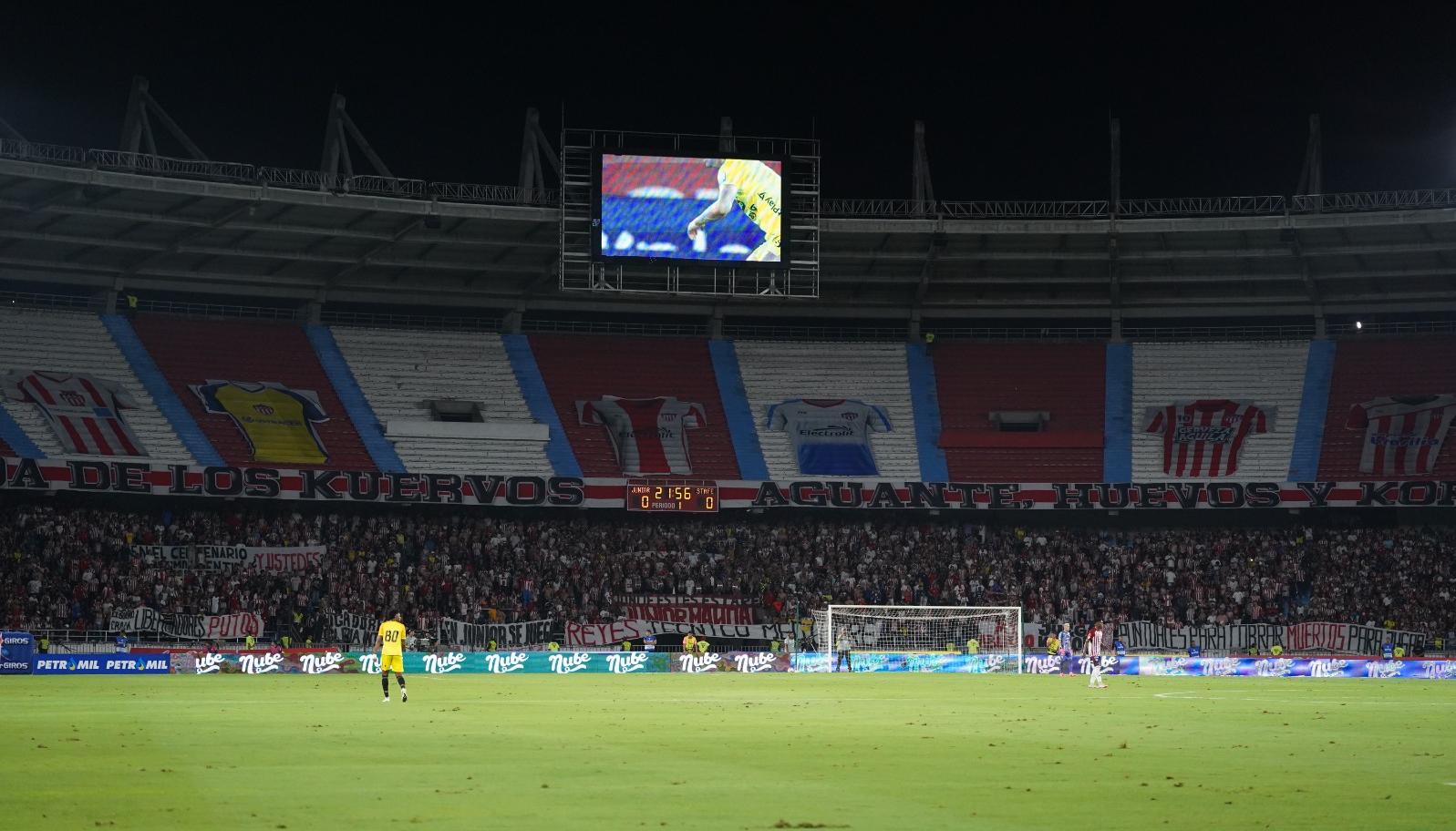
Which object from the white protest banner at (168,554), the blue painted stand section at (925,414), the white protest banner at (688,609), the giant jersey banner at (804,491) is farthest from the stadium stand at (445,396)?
the blue painted stand section at (925,414)

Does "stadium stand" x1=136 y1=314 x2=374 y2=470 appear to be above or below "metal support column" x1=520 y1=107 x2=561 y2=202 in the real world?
below

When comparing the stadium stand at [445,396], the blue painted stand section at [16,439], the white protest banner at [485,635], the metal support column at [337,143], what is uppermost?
the metal support column at [337,143]

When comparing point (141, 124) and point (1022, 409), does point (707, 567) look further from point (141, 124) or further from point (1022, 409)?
point (141, 124)

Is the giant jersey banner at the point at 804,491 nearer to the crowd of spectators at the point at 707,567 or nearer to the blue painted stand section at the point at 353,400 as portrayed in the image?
the blue painted stand section at the point at 353,400

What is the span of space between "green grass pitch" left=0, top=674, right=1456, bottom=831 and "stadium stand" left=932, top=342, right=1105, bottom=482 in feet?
83.8

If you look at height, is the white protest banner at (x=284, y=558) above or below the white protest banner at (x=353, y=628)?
above

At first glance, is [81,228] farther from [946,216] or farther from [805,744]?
[805,744]

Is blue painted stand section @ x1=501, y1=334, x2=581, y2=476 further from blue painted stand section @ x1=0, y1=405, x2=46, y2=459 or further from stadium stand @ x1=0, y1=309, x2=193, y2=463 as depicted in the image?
blue painted stand section @ x1=0, y1=405, x2=46, y2=459

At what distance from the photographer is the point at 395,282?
2311 inches

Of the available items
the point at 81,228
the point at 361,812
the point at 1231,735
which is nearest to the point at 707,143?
the point at 81,228

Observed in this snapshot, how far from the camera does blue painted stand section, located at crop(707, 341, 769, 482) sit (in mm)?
55719

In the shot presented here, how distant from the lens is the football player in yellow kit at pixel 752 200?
48625mm

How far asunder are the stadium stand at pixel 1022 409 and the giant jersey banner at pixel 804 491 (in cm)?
86

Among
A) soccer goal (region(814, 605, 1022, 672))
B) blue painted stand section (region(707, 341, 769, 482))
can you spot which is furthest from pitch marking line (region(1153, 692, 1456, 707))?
blue painted stand section (region(707, 341, 769, 482))
